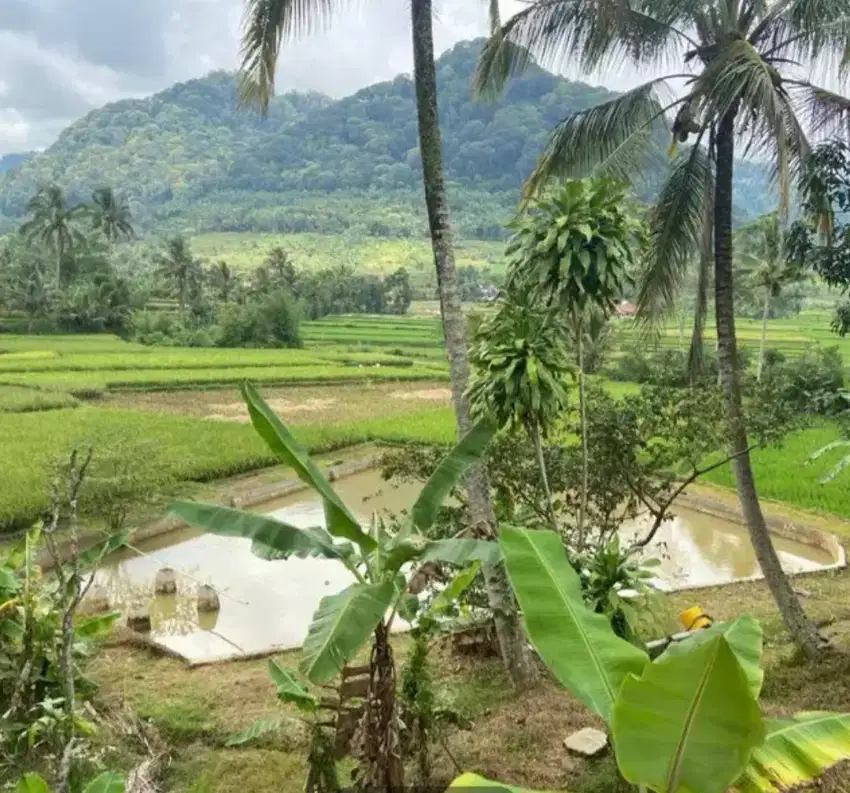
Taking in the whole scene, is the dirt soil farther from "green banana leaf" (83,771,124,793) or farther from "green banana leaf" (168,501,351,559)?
"green banana leaf" (83,771,124,793)

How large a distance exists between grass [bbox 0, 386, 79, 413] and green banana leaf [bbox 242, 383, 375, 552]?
16.9m

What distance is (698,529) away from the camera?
12703 mm

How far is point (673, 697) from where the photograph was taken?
2062 mm

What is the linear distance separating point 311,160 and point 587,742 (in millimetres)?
127411

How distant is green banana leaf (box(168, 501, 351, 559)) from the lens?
381 cm

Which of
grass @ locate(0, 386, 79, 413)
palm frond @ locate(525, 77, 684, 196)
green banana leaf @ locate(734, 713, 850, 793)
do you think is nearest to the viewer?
green banana leaf @ locate(734, 713, 850, 793)

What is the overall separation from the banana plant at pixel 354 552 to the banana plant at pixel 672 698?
2.67 feet

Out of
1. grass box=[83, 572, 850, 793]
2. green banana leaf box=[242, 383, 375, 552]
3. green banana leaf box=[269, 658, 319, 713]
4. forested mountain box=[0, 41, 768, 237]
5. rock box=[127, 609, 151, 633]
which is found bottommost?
rock box=[127, 609, 151, 633]

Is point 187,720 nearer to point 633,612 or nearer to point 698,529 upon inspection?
point 633,612

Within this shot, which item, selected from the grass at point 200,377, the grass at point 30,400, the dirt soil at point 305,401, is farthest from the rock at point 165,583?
the grass at point 200,377

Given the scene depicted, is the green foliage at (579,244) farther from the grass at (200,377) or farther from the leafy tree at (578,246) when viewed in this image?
the grass at (200,377)

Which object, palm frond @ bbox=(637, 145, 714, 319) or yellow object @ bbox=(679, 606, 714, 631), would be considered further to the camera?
palm frond @ bbox=(637, 145, 714, 319)

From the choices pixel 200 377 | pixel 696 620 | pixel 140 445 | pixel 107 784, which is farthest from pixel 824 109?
pixel 200 377

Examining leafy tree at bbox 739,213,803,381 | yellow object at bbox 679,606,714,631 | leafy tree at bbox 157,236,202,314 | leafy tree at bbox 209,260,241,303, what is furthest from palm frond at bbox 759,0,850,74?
leafy tree at bbox 209,260,241,303
